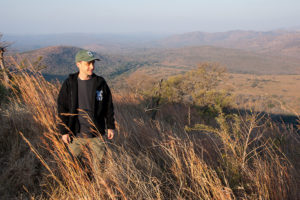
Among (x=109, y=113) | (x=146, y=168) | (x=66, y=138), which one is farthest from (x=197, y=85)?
(x=66, y=138)

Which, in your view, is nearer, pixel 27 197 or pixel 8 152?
pixel 27 197

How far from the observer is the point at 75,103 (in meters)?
1.78

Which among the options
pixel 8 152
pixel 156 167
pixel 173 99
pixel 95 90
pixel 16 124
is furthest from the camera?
pixel 173 99

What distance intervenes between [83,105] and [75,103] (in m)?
0.08

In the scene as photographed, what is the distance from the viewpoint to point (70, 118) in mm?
1762

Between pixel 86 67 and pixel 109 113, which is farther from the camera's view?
pixel 109 113

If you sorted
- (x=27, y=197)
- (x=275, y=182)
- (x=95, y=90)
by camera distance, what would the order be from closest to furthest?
(x=275, y=182) < (x=27, y=197) < (x=95, y=90)

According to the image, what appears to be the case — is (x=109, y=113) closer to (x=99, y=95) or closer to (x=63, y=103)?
(x=99, y=95)

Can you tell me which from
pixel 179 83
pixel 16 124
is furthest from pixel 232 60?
pixel 16 124

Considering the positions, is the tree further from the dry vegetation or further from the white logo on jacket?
the white logo on jacket

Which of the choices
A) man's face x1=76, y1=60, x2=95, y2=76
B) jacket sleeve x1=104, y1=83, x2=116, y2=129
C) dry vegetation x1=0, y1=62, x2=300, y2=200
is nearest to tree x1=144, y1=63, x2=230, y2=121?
dry vegetation x1=0, y1=62, x2=300, y2=200

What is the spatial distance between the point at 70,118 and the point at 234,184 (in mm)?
1627

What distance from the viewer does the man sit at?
1.73m

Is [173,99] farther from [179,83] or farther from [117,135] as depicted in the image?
[117,135]
